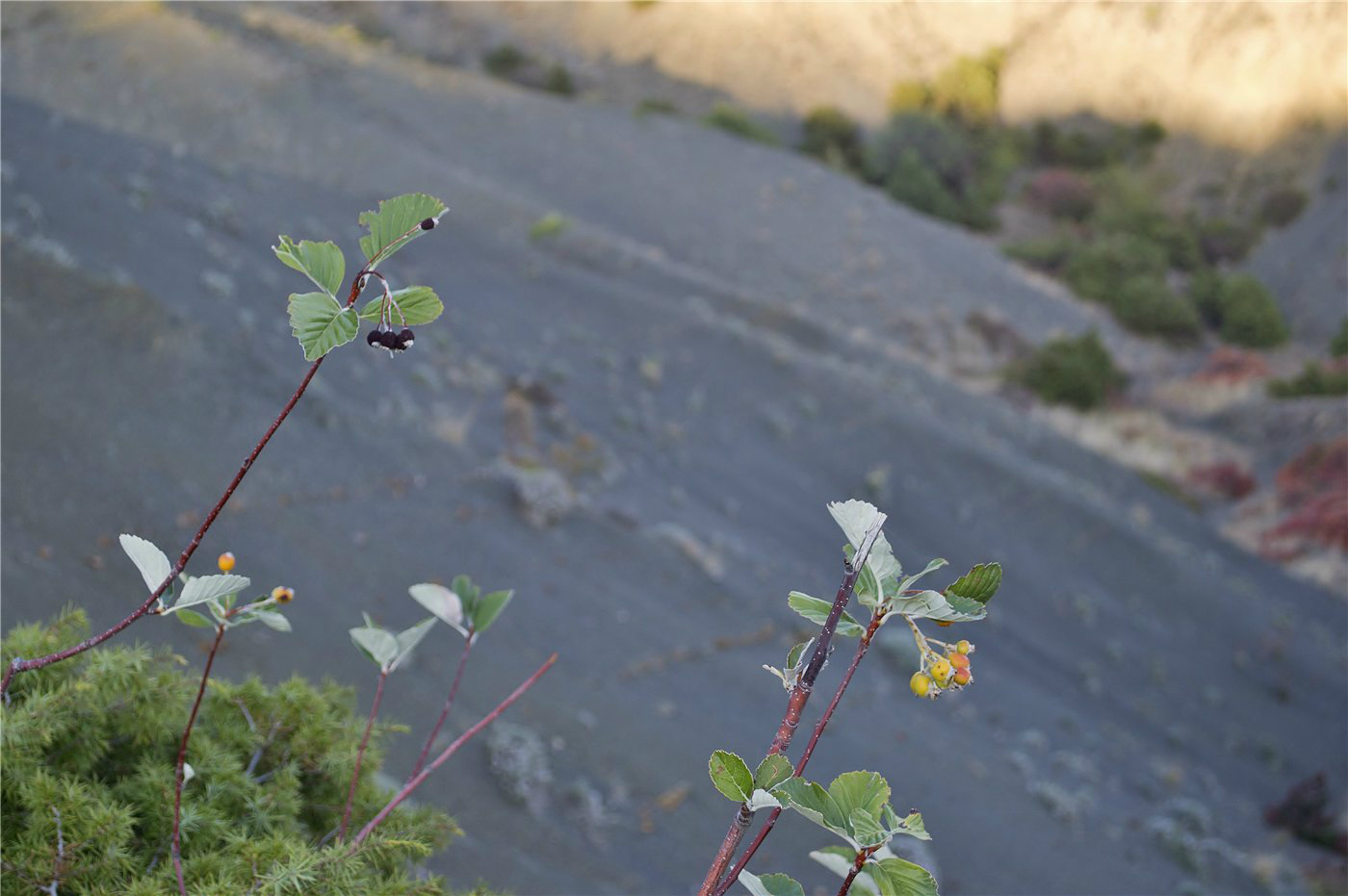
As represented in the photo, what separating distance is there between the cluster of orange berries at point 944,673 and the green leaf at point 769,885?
30 centimetres

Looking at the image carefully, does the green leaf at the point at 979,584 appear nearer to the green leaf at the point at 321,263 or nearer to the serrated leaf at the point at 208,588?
the green leaf at the point at 321,263

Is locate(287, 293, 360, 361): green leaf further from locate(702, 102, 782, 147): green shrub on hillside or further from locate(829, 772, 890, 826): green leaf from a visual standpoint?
locate(702, 102, 782, 147): green shrub on hillside

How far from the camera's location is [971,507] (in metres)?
9.83

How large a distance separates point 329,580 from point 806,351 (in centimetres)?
787

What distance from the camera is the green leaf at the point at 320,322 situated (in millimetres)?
1027

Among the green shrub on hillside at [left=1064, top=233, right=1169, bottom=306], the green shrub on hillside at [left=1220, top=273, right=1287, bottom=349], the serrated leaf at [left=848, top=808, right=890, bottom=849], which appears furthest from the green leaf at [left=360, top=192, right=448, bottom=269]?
the green shrub on hillside at [left=1220, top=273, right=1287, bottom=349]

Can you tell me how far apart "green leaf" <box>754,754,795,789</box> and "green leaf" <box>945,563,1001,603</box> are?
0.94 feet

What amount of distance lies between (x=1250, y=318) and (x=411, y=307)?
1965 centimetres

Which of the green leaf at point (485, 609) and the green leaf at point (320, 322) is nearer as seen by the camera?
the green leaf at point (320, 322)

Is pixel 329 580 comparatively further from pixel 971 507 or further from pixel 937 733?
pixel 971 507

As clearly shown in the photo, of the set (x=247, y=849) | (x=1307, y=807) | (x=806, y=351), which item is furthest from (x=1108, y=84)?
(x=247, y=849)

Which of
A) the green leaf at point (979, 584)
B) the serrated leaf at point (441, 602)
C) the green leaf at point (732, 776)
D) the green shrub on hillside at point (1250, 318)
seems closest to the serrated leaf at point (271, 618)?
the serrated leaf at point (441, 602)

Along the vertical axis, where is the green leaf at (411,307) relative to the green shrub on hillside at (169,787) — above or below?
above

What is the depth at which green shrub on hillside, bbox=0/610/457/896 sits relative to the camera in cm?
162
